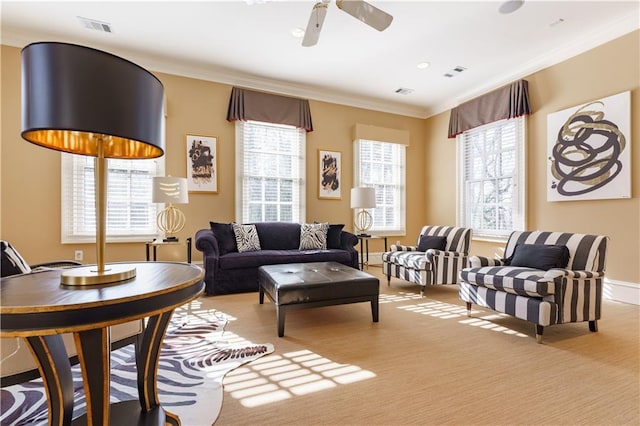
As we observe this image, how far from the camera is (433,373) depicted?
1.91m

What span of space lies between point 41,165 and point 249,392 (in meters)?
4.22

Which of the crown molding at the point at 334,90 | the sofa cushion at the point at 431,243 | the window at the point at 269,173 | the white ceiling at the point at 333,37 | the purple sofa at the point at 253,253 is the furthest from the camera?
the window at the point at 269,173

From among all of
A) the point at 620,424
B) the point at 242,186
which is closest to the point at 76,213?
the point at 242,186

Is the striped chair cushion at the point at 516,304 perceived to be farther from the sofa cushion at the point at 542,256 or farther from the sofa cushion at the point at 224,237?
Result: the sofa cushion at the point at 224,237

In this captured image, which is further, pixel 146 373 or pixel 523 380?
pixel 523 380

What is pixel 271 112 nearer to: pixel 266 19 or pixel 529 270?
pixel 266 19

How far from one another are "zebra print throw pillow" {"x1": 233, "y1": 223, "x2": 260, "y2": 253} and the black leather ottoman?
133cm

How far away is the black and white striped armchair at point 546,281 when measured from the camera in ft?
7.82

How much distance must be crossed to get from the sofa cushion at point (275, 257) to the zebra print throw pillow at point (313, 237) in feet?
0.78

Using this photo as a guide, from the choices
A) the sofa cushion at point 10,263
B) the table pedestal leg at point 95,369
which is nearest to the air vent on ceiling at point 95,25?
the sofa cushion at point 10,263

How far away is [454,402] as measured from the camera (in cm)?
162

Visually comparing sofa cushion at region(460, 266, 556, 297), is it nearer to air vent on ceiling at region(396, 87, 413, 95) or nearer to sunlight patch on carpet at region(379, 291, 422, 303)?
sunlight patch on carpet at region(379, 291, 422, 303)

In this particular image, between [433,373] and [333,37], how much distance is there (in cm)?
373

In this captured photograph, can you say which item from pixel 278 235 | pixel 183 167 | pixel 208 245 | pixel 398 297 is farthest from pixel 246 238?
pixel 398 297
